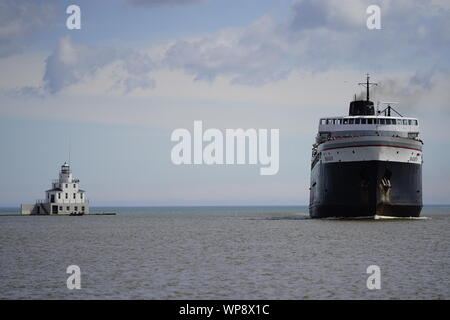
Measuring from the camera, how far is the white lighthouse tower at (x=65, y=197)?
483 ft

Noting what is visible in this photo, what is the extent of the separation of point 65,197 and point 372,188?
9308cm

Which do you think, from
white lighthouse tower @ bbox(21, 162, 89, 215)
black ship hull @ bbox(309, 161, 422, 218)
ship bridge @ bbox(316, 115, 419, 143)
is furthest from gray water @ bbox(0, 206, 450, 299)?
white lighthouse tower @ bbox(21, 162, 89, 215)

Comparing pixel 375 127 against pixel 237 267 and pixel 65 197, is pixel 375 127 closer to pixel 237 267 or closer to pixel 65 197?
pixel 237 267

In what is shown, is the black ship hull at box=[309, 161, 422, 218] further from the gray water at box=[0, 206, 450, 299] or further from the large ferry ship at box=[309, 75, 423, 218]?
the gray water at box=[0, 206, 450, 299]

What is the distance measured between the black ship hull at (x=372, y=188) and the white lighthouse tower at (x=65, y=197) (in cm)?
8315

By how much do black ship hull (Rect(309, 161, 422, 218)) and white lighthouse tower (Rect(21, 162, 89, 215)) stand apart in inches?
3274

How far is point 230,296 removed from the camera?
28.5m

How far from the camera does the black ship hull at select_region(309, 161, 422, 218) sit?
2677 inches

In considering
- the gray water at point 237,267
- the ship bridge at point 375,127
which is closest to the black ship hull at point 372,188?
the ship bridge at point 375,127

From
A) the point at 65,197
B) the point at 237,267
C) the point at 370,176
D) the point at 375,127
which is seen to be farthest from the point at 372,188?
the point at 65,197
